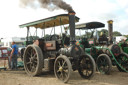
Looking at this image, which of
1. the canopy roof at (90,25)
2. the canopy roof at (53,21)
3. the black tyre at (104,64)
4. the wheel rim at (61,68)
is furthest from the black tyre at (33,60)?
the canopy roof at (90,25)

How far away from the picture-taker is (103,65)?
6.36 metres

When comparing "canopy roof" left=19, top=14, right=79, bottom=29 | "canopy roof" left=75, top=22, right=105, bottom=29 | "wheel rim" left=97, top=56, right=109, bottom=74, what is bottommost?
"wheel rim" left=97, top=56, right=109, bottom=74

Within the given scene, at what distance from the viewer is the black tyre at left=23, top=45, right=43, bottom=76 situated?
527 cm

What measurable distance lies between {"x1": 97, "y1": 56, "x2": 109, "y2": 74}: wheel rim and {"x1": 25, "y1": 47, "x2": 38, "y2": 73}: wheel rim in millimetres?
2680

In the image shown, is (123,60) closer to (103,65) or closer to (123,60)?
(123,60)

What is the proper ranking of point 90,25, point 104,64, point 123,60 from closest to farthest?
point 104,64 → point 123,60 → point 90,25

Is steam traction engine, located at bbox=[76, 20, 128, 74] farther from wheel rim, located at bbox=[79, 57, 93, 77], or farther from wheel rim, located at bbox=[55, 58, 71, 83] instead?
wheel rim, located at bbox=[55, 58, 71, 83]

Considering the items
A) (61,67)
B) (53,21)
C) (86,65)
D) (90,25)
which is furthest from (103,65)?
(90,25)

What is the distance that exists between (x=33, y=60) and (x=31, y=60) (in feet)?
0.33

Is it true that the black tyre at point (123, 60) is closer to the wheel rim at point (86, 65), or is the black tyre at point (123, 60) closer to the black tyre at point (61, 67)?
the wheel rim at point (86, 65)

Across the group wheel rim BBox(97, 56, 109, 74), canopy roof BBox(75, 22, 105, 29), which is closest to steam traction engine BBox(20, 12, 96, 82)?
wheel rim BBox(97, 56, 109, 74)

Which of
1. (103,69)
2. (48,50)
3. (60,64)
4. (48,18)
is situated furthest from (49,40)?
(103,69)

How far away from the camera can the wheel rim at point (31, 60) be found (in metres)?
5.72

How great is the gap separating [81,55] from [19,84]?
7.01ft
